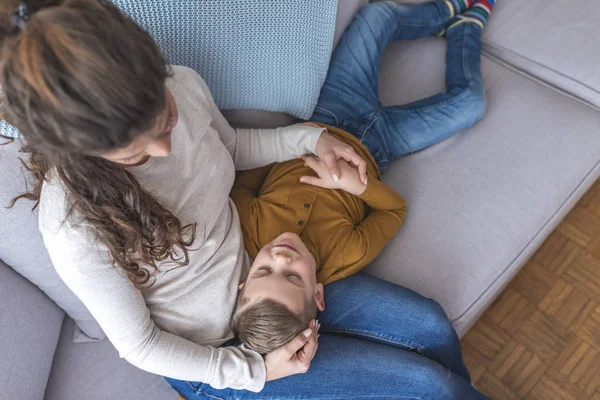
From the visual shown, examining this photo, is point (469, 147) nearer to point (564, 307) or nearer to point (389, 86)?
point (389, 86)

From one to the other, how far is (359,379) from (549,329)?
76 centimetres

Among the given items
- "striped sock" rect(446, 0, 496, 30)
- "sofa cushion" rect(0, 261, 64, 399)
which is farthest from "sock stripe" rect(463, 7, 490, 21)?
"sofa cushion" rect(0, 261, 64, 399)

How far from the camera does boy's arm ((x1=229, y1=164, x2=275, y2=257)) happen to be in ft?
3.66

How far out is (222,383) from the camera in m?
0.93

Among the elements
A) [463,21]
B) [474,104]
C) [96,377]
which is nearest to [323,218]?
[474,104]

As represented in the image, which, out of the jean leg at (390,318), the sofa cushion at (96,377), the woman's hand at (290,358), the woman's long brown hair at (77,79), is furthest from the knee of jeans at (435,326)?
the woman's long brown hair at (77,79)

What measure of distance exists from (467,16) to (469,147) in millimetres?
450

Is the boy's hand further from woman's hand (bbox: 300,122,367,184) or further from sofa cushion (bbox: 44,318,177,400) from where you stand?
sofa cushion (bbox: 44,318,177,400)

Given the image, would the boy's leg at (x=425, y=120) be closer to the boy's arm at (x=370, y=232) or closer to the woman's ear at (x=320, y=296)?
the boy's arm at (x=370, y=232)

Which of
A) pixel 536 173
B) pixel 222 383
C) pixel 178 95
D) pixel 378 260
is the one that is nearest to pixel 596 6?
pixel 536 173

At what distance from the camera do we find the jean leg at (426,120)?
4.21ft

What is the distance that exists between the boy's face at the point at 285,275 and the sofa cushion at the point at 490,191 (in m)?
0.27

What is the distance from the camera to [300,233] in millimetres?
1122

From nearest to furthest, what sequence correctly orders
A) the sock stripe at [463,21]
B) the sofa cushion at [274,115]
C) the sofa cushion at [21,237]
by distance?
the sofa cushion at [21,237] → the sofa cushion at [274,115] → the sock stripe at [463,21]
